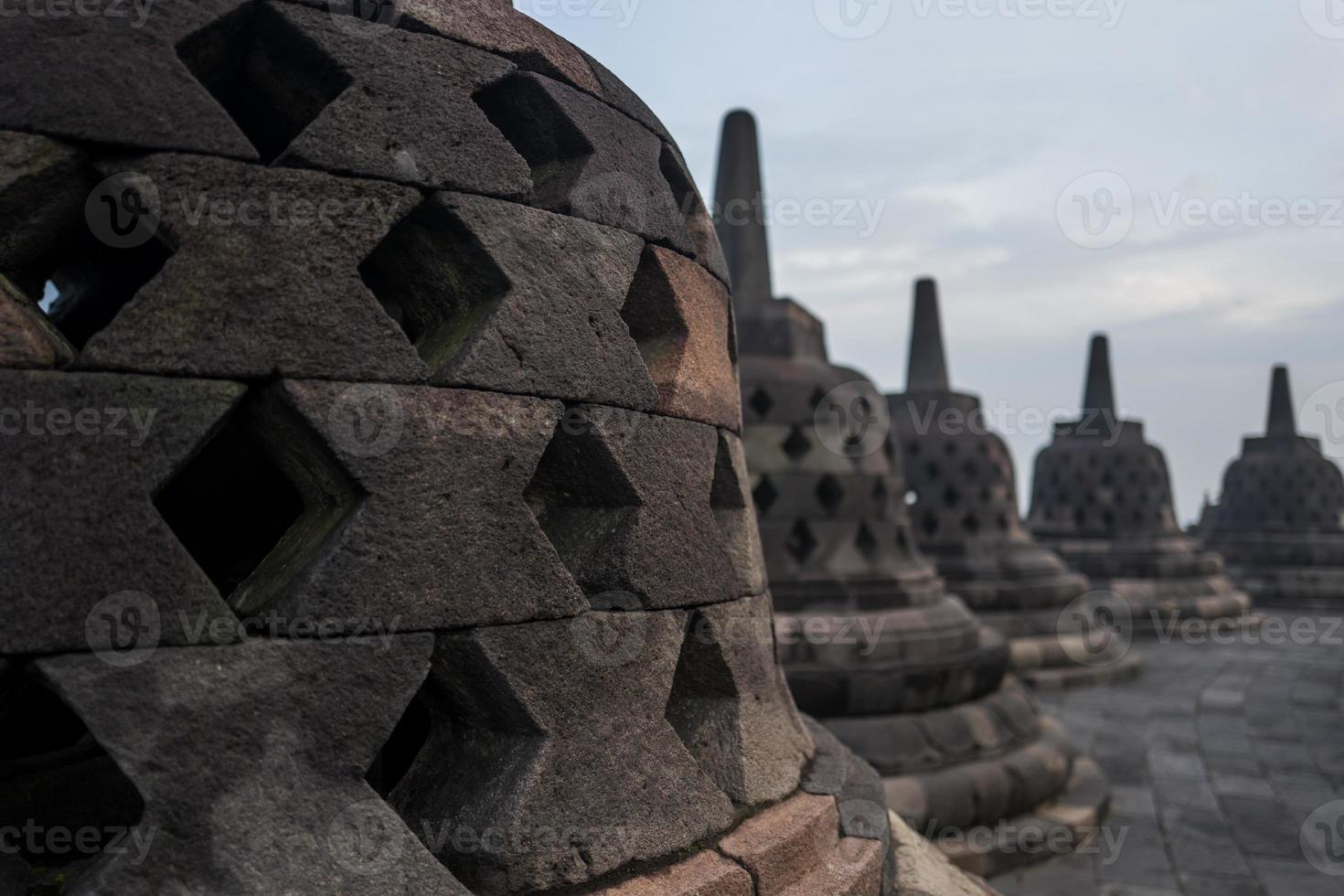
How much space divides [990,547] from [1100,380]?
741cm

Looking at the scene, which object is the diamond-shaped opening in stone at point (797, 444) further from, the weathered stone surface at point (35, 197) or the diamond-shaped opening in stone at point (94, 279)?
the weathered stone surface at point (35, 197)

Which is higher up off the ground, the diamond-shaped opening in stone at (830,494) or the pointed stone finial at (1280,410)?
the pointed stone finial at (1280,410)

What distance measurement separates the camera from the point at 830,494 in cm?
606

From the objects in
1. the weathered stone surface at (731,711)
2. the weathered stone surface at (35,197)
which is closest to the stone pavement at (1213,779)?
the weathered stone surface at (731,711)

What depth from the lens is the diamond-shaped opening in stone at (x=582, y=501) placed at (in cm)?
203

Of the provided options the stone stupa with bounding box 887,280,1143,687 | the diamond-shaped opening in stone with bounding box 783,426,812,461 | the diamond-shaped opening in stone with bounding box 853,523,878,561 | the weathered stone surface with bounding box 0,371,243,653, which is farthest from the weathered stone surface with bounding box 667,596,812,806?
the stone stupa with bounding box 887,280,1143,687

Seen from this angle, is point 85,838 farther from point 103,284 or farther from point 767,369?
point 767,369

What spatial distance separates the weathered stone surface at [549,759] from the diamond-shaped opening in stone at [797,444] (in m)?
3.99

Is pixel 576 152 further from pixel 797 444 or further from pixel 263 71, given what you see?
pixel 797 444

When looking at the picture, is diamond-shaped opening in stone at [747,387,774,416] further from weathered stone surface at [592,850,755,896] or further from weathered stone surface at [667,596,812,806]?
weathered stone surface at [592,850,755,896]

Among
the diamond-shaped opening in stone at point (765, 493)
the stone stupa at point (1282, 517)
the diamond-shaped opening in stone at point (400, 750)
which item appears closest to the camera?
the diamond-shaped opening in stone at point (400, 750)

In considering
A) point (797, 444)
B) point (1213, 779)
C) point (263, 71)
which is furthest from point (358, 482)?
point (1213, 779)

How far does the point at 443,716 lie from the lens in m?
1.92

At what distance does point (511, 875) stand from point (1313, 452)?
22527 millimetres
